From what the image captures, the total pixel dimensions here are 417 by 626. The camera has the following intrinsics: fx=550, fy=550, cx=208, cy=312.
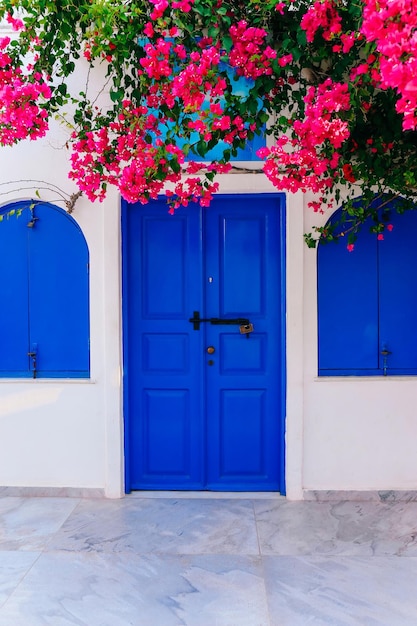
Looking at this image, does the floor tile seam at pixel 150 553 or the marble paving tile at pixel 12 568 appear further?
the floor tile seam at pixel 150 553

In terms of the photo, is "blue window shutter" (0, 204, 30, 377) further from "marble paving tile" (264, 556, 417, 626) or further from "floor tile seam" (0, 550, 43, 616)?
"marble paving tile" (264, 556, 417, 626)

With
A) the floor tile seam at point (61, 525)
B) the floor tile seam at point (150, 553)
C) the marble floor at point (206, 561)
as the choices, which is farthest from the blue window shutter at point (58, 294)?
the floor tile seam at point (150, 553)

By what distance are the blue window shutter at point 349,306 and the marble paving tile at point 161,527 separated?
46.8 inches

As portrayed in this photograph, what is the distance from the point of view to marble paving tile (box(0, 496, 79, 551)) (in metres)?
3.28

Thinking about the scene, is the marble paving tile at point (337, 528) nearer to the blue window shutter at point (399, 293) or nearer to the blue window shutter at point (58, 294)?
the blue window shutter at point (399, 293)

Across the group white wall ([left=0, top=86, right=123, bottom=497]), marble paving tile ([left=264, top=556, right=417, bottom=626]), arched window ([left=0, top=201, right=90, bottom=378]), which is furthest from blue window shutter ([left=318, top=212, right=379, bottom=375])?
arched window ([left=0, top=201, right=90, bottom=378])

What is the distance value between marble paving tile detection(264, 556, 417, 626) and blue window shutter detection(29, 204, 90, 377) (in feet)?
6.32

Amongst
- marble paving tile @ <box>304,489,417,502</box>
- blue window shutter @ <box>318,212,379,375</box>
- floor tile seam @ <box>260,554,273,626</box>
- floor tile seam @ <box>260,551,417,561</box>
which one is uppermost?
blue window shutter @ <box>318,212,379,375</box>

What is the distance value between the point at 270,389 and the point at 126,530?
53.6 inches

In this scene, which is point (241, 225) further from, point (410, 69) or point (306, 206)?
point (410, 69)

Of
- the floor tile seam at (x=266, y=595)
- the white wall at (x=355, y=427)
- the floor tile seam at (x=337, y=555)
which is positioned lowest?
the floor tile seam at (x=266, y=595)

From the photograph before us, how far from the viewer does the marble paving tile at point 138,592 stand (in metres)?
2.55

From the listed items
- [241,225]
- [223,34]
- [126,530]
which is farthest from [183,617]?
[223,34]

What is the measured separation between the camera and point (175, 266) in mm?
3947
